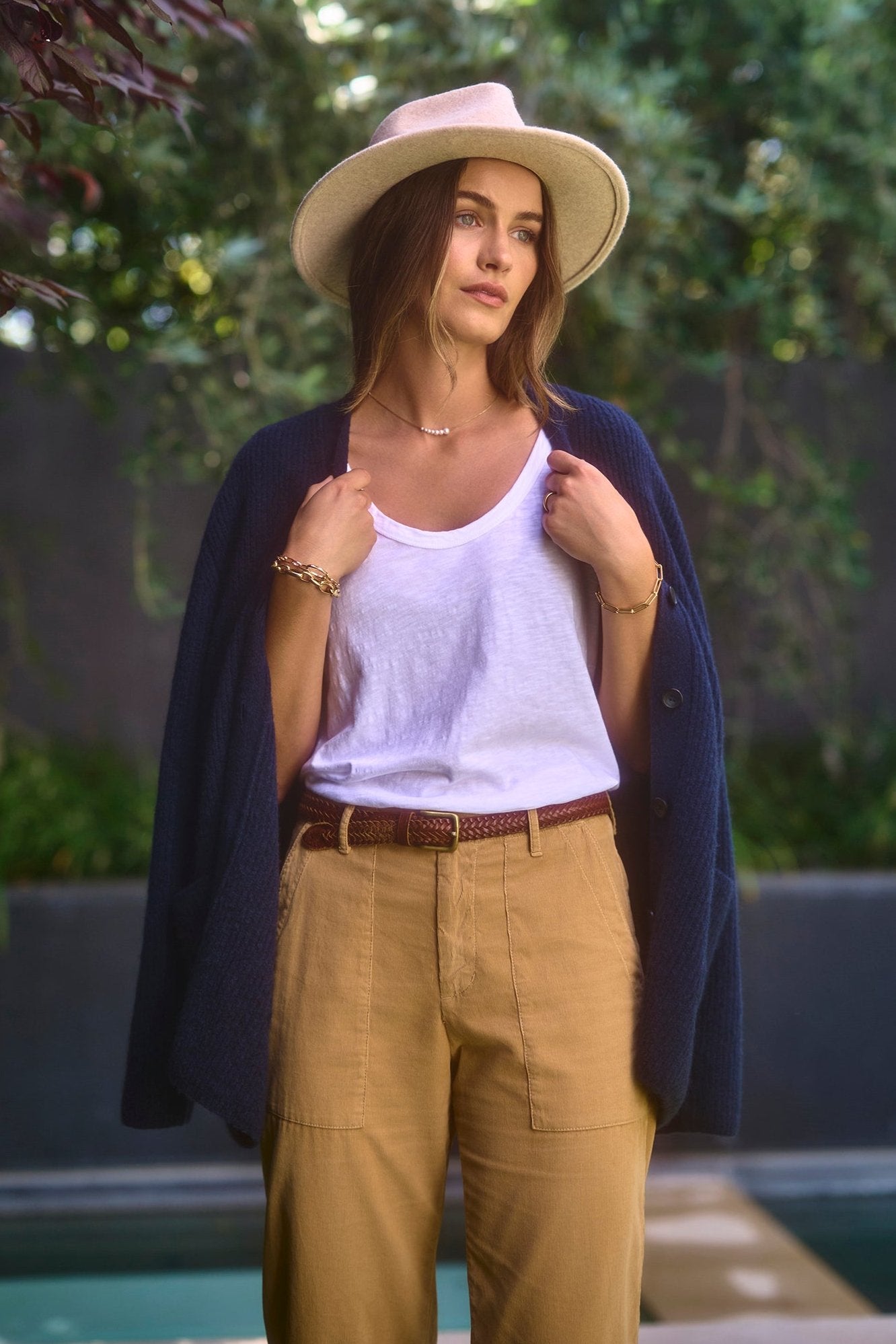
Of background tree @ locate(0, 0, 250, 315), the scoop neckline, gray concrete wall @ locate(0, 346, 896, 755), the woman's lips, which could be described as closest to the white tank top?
the scoop neckline

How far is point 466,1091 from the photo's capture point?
1645 millimetres

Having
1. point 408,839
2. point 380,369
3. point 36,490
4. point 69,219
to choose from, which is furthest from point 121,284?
point 408,839

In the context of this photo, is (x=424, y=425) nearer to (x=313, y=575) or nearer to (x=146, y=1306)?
(x=313, y=575)

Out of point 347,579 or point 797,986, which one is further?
point 797,986

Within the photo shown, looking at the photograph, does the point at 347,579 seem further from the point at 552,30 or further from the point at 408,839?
the point at 552,30

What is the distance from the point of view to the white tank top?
162 centimetres

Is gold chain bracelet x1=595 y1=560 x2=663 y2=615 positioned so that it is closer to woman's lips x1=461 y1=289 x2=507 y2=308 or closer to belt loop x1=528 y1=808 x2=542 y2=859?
belt loop x1=528 y1=808 x2=542 y2=859

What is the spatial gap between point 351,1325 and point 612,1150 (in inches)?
14.7

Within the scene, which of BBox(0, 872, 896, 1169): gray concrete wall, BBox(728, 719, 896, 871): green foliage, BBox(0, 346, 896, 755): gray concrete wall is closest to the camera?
BBox(0, 872, 896, 1169): gray concrete wall

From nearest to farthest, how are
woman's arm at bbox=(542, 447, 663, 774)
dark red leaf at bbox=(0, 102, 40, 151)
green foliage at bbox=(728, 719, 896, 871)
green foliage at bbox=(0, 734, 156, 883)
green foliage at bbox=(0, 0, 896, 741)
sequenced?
dark red leaf at bbox=(0, 102, 40, 151), woman's arm at bbox=(542, 447, 663, 774), green foliage at bbox=(0, 0, 896, 741), green foliage at bbox=(0, 734, 156, 883), green foliage at bbox=(728, 719, 896, 871)

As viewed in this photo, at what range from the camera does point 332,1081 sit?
5.31ft

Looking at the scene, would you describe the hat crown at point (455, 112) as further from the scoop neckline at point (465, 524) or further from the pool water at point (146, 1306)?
the pool water at point (146, 1306)

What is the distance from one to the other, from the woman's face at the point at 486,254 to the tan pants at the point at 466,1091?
0.64m

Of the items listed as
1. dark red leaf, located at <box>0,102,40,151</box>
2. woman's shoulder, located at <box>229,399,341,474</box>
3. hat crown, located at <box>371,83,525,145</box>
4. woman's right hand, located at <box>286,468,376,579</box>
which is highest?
hat crown, located at <box>371,83,525,145</box>
